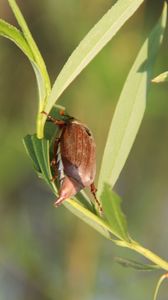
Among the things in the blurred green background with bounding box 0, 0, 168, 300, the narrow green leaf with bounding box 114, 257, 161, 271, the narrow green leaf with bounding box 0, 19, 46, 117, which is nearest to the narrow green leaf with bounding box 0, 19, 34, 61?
the narrow green leaf with bounding box 0, 19, 46, 117

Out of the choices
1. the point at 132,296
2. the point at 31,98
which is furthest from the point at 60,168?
the point at 31,98

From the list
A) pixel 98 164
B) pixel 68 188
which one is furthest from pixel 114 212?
pixel 98 164

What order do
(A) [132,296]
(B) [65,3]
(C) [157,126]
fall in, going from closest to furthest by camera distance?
(A) [132,296], (B) [65,3], (C) [157,126]

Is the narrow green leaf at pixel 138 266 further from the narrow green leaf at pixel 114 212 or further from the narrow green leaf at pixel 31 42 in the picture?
the narrow green leaf at pixel 31 42

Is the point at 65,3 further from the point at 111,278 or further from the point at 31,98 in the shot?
the point at 111,278

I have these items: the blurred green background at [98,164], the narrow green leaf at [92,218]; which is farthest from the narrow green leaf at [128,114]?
the blurred green background at [98,164]

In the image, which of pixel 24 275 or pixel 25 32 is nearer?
pixel 25 32

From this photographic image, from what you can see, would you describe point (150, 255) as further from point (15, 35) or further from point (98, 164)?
point (98, 164)
